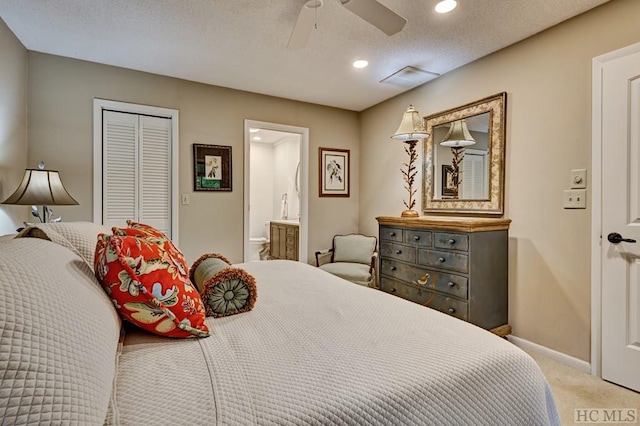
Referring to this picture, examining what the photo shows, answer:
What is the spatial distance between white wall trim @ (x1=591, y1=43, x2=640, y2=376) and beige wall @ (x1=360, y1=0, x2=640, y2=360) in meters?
0.04

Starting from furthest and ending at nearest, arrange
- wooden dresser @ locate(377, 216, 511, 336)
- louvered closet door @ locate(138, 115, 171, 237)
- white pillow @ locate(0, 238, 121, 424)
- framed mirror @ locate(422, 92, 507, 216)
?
louvered closet door @ locate(138, 115, 171, 237)
framed mirror @ locate(422, 92, 507, 216)
wooden dresser @ locate(377, 216, 511, 336)
white pillow @ locate(0, 238, 121, 424)

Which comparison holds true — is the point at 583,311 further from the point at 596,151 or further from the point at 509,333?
the point at 596,151

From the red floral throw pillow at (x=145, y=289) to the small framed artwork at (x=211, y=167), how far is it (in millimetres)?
2542

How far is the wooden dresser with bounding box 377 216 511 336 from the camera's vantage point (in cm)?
247

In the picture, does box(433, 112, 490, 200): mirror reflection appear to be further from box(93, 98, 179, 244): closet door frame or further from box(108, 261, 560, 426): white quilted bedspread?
box(93, 98, 179, 244): closet door frame

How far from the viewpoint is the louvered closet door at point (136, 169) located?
3.12 meters

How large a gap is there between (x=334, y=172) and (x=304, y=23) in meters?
2.48

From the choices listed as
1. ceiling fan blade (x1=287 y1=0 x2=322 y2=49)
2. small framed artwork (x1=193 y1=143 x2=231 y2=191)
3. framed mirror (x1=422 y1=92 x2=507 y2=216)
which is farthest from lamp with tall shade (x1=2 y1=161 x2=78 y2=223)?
framed mirror (x1=422 y1=92 x2=507 y2=216)

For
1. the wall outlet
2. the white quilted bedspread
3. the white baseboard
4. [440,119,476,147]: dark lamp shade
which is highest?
[440,119,476,147]: dark lamp shade

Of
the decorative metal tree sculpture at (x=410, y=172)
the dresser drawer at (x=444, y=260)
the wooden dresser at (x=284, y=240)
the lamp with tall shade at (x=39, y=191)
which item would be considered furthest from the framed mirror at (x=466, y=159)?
the lamp with tall shade at (x=39, y=191)

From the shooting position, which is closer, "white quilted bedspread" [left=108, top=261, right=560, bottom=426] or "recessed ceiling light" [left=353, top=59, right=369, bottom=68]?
"white quilted bedspread" [left=108, top=261, right=560, bottom=426]

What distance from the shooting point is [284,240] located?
16.9 ft

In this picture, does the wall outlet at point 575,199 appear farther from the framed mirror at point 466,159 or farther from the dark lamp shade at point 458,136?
the dark lamp shade at point 458,136

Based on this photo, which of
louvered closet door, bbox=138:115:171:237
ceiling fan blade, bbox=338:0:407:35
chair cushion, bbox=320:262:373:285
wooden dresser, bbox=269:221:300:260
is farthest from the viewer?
wooden dresser, bbox=269:221:300:260
